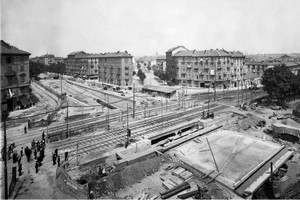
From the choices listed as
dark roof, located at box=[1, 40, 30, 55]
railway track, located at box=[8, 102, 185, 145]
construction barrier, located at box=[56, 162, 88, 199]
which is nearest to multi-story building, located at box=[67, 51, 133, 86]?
railway track, located at box=[8, 102, 185, 145]

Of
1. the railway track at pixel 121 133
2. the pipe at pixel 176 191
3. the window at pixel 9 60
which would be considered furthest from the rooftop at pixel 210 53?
the pipe at pixel 176 191

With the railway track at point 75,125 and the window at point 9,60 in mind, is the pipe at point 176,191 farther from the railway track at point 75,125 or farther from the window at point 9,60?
the window at point 9,60

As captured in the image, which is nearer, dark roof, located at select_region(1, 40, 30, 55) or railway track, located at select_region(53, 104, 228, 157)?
railway track, located at select_region(53, 104, 228, 157)

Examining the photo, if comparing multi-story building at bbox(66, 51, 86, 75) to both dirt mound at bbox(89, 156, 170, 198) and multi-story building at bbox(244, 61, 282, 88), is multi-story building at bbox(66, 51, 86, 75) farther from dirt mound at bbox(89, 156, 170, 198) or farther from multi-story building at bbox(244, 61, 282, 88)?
dirt mound at bbox(89, 156, 170, 198)

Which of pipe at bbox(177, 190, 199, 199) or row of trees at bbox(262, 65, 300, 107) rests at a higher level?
row of trees at bbox(262, 65, 300, 107)

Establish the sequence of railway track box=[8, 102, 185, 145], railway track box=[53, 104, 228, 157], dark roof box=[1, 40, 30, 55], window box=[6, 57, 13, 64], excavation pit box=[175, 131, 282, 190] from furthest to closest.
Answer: window box=[6, 57, 13, 64] < dark roof box=[1, 40, 30, 55] < railway track box=[8, 102, 185, 145] < railway track box=[53, 104, 228, 157] < excavation pit box=[175, 131, 282, 190]
